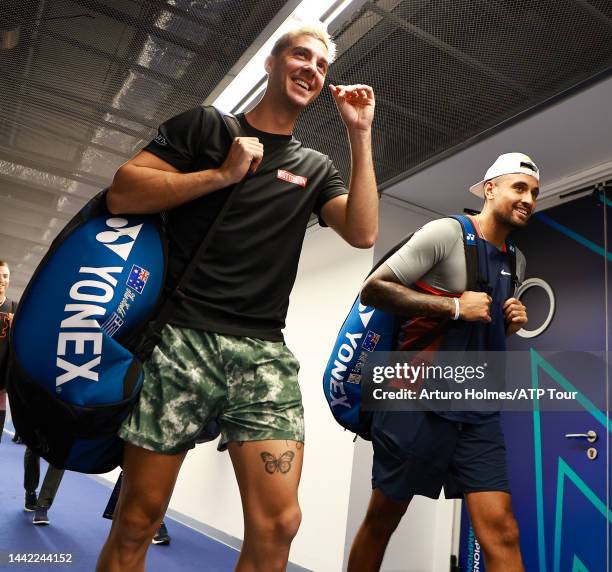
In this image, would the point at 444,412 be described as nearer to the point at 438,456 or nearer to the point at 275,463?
the point at 438,456

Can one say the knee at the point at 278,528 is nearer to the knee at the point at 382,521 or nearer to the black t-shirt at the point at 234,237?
the black t-shirt at the point at 234,237

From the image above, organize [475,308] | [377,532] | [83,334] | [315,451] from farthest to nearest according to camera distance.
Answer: [315,451] < [377,532] < [475,308] < [83,334]

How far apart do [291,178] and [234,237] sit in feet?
0.76

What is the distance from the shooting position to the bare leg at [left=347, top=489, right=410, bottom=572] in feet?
7.45

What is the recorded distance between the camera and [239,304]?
4.83 ft

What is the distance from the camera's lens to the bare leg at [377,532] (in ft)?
7.45

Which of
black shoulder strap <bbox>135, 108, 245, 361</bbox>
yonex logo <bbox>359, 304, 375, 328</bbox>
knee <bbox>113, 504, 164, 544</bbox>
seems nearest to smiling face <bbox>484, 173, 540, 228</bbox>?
yonex logo <bbox>359, 304, 375, 328</bbox>

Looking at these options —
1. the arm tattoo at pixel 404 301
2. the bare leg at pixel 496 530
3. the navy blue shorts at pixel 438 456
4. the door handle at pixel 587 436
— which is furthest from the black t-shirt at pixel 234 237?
the door handle at pixel 587 436

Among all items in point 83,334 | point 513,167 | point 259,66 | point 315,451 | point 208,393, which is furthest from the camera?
point 315,451

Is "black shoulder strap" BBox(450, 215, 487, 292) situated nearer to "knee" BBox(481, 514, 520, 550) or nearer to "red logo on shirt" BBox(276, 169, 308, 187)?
"knee" BBox(481, 514, 520, 550)

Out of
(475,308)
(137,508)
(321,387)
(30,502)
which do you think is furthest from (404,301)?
(30,502)

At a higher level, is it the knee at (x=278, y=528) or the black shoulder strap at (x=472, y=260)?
the black shoulder strap at (x=472, y=260)

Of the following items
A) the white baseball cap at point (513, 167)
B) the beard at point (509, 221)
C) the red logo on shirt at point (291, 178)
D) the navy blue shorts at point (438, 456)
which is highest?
the white baseball cap at point (513, 167)

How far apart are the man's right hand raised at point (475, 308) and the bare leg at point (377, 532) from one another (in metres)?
0.72
